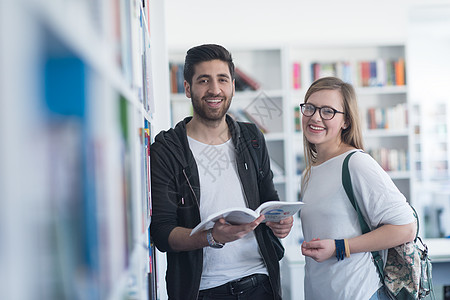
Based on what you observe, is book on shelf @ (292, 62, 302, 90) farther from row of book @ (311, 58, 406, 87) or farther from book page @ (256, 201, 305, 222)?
book page @ (256, 201, 305, 222)

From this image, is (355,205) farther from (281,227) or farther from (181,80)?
(181,80)

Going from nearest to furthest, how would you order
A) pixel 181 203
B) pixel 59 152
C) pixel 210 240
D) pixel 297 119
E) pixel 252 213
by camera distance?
1. pixel 59 152
2. pixel 252 213
3. pixel 210 240
4. pixel 181 203
5. pixel 297 119

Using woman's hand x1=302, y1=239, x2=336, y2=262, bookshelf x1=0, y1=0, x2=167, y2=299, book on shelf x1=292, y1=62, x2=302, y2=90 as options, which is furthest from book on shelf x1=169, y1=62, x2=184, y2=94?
bookshelf x1=0, y1=0, x2=167, y2=299

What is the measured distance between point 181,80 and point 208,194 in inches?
106

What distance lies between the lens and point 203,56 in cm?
157

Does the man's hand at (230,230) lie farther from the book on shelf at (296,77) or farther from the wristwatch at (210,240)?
the book on shelf at (296,77)

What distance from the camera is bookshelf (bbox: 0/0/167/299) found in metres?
0.30

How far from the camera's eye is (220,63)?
158 centimetres

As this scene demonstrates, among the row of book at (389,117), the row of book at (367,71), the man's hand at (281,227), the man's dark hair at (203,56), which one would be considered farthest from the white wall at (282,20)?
the man's hand at (281,227)

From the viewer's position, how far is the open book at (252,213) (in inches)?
44.0

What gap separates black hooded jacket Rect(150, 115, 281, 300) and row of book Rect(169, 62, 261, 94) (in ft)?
8.25

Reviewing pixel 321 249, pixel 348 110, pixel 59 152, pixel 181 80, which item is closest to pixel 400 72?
pixel 181 80

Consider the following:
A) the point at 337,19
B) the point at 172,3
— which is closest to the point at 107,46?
the point at 172,3

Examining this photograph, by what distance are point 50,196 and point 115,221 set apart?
0.25 metres
